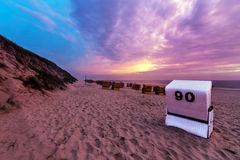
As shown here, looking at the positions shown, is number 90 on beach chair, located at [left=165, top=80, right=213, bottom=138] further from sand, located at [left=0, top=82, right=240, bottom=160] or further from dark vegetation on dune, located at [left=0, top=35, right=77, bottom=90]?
dark vegetation on dune, located at [left=0, top=35, right=77, bottom=90]

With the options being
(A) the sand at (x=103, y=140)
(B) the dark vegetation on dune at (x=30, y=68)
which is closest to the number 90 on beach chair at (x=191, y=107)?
(A) the sand at (x=103, y=140)

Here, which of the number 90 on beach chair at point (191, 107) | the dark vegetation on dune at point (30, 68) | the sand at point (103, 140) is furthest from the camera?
the dark vegetation on dune at point (30, 68)

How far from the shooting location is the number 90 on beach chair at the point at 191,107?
4730 mm

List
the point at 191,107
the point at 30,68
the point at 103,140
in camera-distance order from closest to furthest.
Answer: the point at 103,140
the point at 191,107
the point at 30,68

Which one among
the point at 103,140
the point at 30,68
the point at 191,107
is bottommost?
the point at 103,140

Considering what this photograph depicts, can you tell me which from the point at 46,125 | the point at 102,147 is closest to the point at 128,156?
the point at 102,147

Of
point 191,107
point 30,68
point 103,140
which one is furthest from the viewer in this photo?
point 30,68

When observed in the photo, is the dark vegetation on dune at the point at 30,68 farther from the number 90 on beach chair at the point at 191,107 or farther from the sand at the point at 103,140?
the number 90 on beach chair at the point at 191,107

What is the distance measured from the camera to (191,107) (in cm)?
504

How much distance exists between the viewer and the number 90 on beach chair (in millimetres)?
4730

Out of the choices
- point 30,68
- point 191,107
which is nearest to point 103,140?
point 191,107

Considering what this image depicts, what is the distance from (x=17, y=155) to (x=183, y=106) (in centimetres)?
484

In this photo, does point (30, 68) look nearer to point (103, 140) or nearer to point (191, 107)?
point (103, 140)

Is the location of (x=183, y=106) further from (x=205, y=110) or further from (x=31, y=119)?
(x=31, y=119)
